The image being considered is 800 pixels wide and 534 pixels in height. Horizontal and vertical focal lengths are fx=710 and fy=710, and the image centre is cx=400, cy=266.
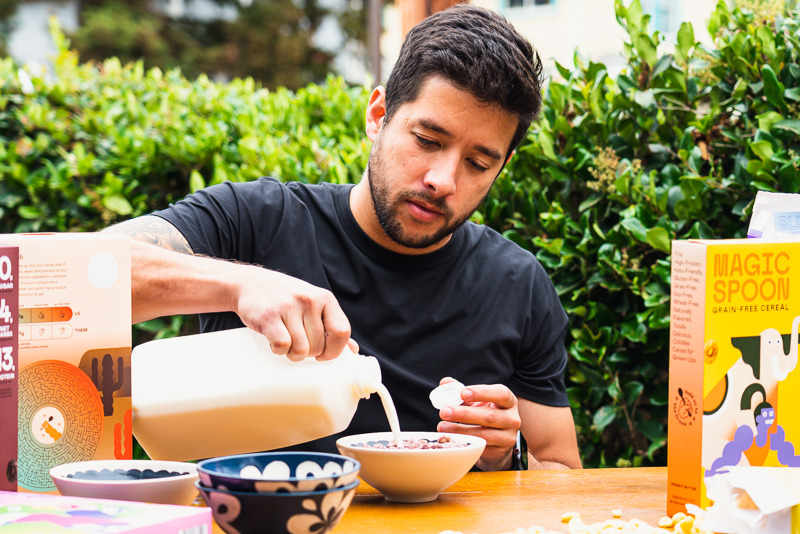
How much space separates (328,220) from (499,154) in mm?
420

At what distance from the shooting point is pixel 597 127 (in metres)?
1.89

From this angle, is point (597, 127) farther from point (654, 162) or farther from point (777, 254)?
point (777, 254)

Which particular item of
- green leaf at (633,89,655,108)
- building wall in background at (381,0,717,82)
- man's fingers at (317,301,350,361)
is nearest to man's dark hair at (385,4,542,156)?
green leaf at (633,89,655,108)

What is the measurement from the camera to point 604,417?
185 centimetres

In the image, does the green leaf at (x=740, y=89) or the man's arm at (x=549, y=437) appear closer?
the man's arm at (x=549, y=437)

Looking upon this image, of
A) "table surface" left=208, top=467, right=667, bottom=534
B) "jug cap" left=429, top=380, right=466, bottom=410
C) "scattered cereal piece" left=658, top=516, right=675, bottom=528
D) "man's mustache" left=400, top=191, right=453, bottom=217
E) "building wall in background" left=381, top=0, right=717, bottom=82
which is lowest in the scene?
"table surface" left=208, top=467, right=667, bottom=534

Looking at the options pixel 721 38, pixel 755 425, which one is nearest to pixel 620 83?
pixel 721 38

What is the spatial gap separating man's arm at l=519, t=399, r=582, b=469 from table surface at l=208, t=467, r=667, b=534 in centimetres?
37

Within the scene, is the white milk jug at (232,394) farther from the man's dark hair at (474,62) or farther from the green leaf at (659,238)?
the green leaf at (659,238)

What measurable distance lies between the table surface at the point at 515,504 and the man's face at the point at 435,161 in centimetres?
54

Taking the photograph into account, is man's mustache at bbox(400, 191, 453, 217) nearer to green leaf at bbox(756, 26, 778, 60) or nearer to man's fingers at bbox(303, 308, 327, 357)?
man's fingers at bbox(303, 308, 327, 357)

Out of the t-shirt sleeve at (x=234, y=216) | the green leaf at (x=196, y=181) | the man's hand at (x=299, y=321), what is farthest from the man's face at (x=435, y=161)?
the green leaf at (x=196, y=181)

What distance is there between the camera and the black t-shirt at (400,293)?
153cm

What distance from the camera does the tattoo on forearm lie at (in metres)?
1.37
